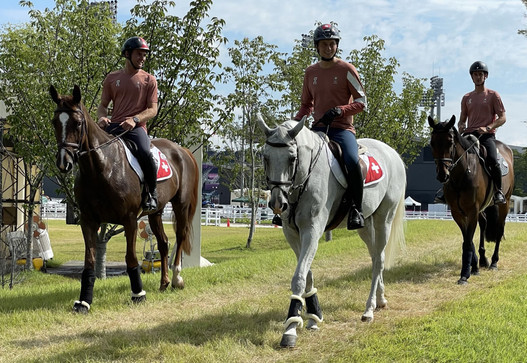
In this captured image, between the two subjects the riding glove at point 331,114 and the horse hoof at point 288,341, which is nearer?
the horse hoof at point 288,341

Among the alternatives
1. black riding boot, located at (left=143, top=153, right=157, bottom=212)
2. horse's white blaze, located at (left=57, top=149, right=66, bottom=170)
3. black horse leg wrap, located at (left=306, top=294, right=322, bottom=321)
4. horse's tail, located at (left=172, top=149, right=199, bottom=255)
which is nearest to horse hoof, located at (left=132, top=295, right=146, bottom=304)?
black riding boot, located at (left=143, top=153, right=157, bottom=212)

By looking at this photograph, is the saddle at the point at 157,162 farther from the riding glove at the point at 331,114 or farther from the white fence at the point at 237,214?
Answer: the white fence at the point at 237,214

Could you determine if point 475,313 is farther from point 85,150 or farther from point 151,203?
point 85,150

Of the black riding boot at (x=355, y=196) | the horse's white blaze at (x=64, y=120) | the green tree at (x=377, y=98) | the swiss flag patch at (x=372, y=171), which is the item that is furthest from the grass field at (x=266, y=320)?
the green tree at (x=377, y=98)

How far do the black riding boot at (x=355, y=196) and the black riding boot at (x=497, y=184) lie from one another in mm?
5026

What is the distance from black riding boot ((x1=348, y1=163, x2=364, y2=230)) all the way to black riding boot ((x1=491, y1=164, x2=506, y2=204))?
198 inches

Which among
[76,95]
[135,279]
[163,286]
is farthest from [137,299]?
[76,95]

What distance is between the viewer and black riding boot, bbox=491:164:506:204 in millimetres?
10047

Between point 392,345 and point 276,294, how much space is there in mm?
3087

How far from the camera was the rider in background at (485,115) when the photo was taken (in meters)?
10.1

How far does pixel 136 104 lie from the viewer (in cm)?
748

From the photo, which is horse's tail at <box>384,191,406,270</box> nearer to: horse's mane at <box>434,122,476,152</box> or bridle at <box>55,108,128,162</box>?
horse's mane at <box>434,122,476,152</box>

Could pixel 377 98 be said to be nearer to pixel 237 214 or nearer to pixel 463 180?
pixel 463 180

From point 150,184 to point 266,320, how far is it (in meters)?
2.51
